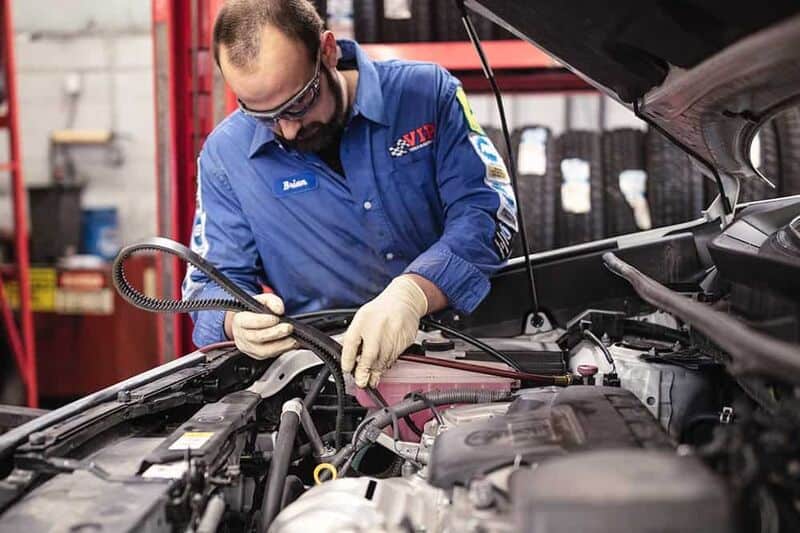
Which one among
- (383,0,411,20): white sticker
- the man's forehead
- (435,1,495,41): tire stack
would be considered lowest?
the man's forehead

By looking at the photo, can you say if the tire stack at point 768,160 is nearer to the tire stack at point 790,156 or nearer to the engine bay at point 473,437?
the tire stack at point 790,156

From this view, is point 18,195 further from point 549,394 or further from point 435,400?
point 549,394

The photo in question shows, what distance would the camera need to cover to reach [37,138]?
5438 millimetres

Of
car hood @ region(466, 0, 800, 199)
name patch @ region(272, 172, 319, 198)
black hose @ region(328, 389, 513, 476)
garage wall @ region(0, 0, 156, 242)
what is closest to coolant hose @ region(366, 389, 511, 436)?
black hose @ region(328, 389, 513, 476)

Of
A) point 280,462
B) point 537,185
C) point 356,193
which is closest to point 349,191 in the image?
point 356,193

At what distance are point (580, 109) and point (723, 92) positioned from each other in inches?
122

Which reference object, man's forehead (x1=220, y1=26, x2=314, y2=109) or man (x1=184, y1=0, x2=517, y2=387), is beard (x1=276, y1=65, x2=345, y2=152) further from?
man's forehead (x1=220, y1=26, x2=314, y2=109)

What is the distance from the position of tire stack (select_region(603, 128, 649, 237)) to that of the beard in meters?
1.59

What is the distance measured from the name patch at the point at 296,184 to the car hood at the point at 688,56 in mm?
637

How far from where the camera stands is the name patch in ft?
6.07

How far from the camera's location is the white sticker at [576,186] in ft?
10.0

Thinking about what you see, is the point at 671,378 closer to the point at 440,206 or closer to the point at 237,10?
the point at 440,206

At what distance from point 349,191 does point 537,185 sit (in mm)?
1398

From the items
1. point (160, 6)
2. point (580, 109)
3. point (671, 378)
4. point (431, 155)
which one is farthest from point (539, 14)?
point (580, 109)
